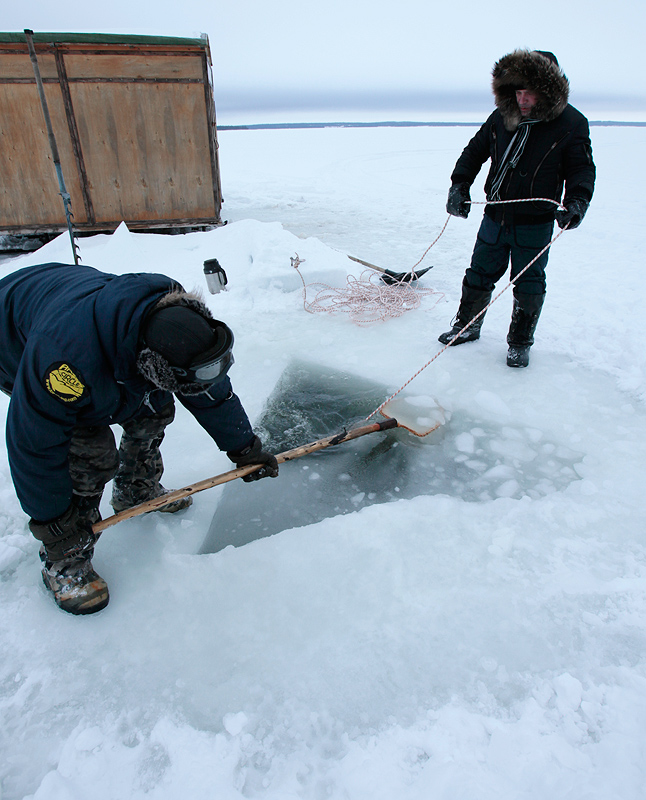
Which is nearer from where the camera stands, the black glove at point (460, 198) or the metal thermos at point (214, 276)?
the black glove at point (460, 198)

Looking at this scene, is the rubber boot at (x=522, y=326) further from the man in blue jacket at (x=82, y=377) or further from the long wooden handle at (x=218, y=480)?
the man in blue jacket at (x=82, y=377)

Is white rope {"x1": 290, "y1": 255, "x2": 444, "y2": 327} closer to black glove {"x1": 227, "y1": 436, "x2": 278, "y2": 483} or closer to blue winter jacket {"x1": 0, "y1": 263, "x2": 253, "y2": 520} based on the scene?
black glove {"x1": 227, "y1": 436, "x2": 278, "y2": 483}

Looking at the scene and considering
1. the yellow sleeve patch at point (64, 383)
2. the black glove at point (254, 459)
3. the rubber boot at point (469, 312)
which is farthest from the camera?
the rubber boot at point (469, 312)

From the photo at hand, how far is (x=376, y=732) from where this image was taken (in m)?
1.38

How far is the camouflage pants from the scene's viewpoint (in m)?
1.59

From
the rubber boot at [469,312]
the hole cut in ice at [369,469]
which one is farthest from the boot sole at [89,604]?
the rubber boot at [469,312]

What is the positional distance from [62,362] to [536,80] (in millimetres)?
2668

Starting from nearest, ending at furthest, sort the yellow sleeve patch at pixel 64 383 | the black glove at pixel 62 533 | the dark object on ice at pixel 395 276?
the yellow sleeve patch at pixel 64 383
the black glove at pixel 62 533
the dark object on ice at pixel 395 276

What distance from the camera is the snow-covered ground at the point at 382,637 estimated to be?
1307 mm

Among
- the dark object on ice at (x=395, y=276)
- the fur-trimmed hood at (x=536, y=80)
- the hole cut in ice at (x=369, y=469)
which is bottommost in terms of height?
the hole cut in ice at (x=369, y=469)

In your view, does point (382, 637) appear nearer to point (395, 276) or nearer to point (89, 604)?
point (89, 604)

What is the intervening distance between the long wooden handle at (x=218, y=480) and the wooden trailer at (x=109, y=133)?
490 cm

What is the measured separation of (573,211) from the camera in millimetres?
2582

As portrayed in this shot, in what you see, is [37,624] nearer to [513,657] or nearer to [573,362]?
[513,657]
